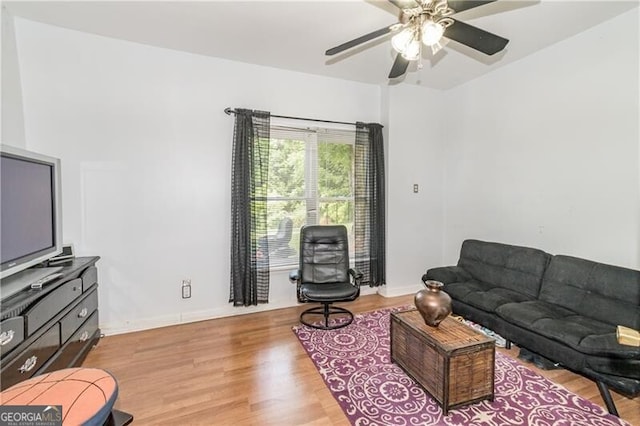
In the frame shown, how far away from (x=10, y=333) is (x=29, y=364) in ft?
0.92

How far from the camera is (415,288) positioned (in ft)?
14.3

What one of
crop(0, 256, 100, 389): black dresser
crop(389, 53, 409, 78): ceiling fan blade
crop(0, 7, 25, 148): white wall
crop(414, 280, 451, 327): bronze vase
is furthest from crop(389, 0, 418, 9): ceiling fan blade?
crop(0, 7, 25, 148): white wall

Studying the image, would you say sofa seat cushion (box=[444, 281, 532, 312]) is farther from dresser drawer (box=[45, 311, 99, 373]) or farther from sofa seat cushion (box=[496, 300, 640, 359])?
dresser drawer (box=[45, 311, 99, 373])

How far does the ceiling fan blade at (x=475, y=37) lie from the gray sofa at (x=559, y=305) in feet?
6.54

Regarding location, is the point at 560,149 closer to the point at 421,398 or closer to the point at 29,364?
the point at 421,398

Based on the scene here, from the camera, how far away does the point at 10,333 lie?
1656mm

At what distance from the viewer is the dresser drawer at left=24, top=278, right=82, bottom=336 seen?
1826mm

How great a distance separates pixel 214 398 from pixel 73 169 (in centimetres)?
243

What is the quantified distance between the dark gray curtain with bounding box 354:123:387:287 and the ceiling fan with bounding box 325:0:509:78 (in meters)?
2.03

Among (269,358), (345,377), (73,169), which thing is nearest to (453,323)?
(345,377)

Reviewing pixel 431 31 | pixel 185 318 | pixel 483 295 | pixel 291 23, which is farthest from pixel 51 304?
pixel 483 295

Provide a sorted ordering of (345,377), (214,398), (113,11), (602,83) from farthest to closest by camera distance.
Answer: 1. (602,83)
2. (113,11)
3. (345,377)
4. (214,398)

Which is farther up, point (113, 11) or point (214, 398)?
point (113, 11)

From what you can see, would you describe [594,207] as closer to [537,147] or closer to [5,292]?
[537,147]
